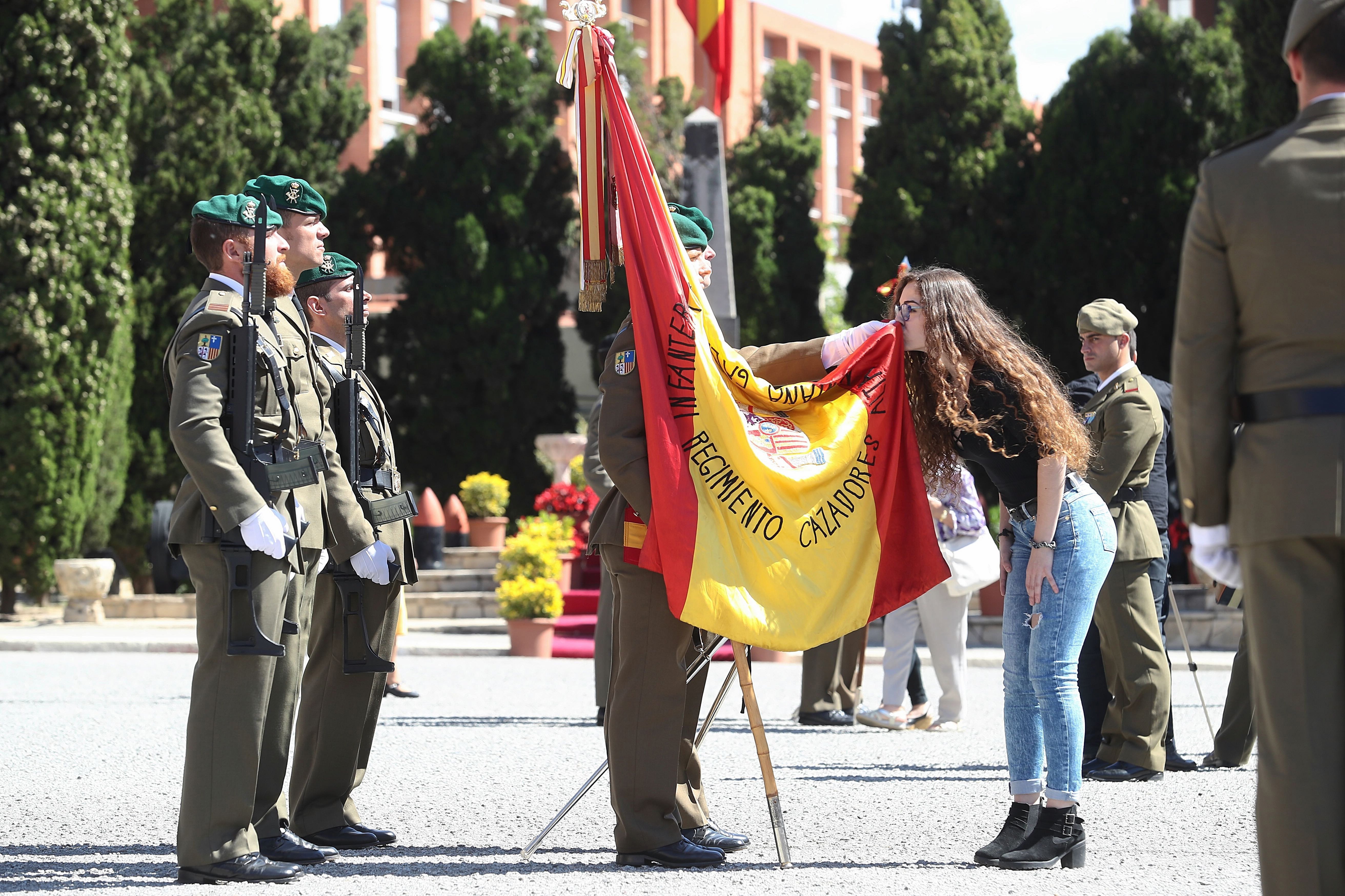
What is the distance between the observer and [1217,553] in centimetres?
311

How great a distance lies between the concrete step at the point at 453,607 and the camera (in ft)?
60.0

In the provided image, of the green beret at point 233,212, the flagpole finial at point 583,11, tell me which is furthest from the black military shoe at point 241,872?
the flagpole finial at point 583,11

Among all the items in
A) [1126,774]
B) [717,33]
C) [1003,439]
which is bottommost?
[1126,774]

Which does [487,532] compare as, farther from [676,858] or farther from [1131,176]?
[676,858]

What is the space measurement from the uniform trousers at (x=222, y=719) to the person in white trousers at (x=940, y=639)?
185 inches

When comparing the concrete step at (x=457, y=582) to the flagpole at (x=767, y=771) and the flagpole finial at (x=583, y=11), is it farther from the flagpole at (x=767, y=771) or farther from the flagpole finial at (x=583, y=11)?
the flagpole at (x=767, y=771)

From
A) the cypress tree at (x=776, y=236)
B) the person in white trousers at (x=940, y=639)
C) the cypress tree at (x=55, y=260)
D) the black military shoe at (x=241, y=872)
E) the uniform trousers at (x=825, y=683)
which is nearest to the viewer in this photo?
the black military shoe at (x=241, y=872)

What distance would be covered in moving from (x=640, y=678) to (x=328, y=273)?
7.12 ft

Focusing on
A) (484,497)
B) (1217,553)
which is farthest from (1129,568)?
(484,497)

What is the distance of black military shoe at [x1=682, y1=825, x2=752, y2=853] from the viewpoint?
16.1 ft

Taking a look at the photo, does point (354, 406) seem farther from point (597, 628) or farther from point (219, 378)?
point (597, 628)

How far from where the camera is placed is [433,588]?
63.5 ft

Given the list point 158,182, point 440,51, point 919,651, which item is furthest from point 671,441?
point 440,51

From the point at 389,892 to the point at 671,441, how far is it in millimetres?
1628
